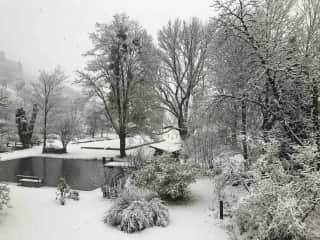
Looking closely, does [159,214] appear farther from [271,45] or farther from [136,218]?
[271,45]

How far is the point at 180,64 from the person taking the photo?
20422 millimetres

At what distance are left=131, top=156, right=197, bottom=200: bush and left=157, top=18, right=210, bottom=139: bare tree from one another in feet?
32.2

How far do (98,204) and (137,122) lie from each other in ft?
38.0

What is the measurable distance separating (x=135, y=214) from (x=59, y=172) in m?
10.5

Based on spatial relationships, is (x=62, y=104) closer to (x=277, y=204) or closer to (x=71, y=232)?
(x=71, y=232)

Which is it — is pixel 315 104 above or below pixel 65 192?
above

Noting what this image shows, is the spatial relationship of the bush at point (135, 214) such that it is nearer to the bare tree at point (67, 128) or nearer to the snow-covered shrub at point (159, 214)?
the snow-covered shrub at point (159, 214)

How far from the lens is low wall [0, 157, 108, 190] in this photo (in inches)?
519

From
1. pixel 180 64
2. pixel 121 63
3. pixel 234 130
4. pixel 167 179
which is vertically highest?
pixel 121 63

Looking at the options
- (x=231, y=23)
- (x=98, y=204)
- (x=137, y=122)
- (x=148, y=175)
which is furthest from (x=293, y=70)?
(x=137, y=122)

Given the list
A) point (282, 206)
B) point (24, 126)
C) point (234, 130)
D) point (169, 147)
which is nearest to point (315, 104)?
point (234, 130)

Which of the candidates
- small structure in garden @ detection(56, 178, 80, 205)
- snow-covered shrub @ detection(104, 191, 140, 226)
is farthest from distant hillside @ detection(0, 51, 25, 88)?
snow-covered shrub @ detection(104, 191, 140, 226)

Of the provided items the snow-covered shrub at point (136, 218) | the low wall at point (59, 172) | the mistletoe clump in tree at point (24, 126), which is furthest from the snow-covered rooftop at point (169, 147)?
the mistletoe clump in tree at point (24, 126)

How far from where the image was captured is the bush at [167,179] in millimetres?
9195
